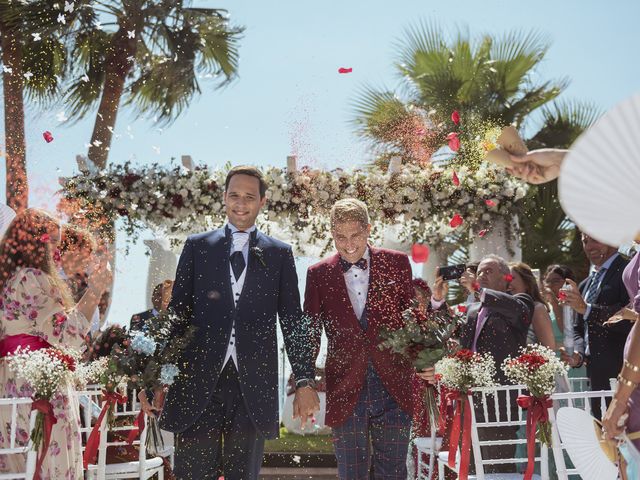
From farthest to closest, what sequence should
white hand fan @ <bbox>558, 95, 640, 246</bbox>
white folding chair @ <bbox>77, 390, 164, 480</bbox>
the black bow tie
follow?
white folding chair @ <bbox>77, 390, 164, 480</bbox>, the black bow tie, white hand fan @ <bbox>558, 95, 640, 246</bbox>

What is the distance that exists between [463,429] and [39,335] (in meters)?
2.14

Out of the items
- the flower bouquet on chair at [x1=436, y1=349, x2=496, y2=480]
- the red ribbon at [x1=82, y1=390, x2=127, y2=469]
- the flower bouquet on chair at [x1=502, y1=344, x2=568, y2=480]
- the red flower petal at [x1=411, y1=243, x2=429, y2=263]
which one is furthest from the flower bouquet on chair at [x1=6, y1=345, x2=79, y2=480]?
the red flower petal at [x1=411, y1=243, x2=429, y2=263]

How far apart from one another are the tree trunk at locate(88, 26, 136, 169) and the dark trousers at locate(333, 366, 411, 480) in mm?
9112

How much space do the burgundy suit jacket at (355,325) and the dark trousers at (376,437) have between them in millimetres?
49

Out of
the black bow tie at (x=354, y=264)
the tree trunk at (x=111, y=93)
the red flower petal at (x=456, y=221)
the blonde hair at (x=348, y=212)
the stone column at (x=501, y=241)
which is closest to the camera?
the blonde hair at (x=348, y=212)

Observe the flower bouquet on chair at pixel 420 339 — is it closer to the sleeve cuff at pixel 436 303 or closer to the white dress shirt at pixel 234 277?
the white dress shirt at pixel 234 277

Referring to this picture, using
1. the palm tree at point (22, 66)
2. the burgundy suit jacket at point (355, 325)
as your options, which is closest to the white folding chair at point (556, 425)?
the burgundy suit jacket at point (355, 325)

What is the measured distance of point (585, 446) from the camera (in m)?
2.75

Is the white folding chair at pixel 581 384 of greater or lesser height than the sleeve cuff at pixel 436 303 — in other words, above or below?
below

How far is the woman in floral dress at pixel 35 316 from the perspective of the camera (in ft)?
13.1

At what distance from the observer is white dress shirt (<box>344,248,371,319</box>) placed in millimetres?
4203

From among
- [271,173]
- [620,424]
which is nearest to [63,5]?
[271,173]

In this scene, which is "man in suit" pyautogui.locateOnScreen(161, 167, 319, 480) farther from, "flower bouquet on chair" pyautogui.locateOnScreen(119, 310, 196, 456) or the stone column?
the stone column

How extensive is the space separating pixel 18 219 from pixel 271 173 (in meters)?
4.84
